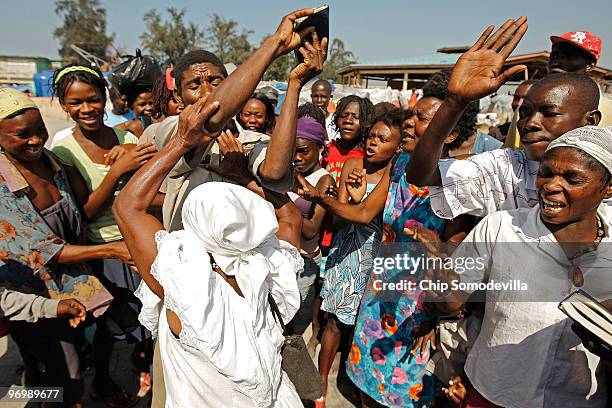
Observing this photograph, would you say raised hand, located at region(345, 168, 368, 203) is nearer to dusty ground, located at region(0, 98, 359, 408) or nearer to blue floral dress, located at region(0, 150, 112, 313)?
dusty ground, located at region(0, 98, 359, 408)

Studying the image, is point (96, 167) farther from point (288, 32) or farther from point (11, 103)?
point (288, 32)

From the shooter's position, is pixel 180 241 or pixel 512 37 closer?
pixel 180 241

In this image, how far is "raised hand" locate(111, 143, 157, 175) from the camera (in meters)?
1.90

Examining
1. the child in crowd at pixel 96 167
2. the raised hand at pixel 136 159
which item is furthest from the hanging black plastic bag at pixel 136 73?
the raised hand at pixel 136 159

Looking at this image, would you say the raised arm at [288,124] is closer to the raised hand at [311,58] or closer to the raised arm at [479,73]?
the raised hand at [311,58]

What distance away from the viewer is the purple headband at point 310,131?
2717mm

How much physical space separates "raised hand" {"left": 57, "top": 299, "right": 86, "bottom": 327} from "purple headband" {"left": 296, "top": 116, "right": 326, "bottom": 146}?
5.47ft

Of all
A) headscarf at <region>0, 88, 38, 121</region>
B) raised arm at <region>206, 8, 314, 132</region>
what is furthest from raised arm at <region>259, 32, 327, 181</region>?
headscarf at <region>0, 88, 38, 121</region>

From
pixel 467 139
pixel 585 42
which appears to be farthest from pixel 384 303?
Result: pixel 585 42

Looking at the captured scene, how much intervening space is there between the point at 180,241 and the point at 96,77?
1.77m

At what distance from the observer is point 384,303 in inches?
83.7

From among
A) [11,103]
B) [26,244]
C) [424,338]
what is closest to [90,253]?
[26,244]

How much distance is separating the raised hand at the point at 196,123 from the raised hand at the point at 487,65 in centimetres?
79

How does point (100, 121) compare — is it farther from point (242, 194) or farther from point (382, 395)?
point (382, 395)
